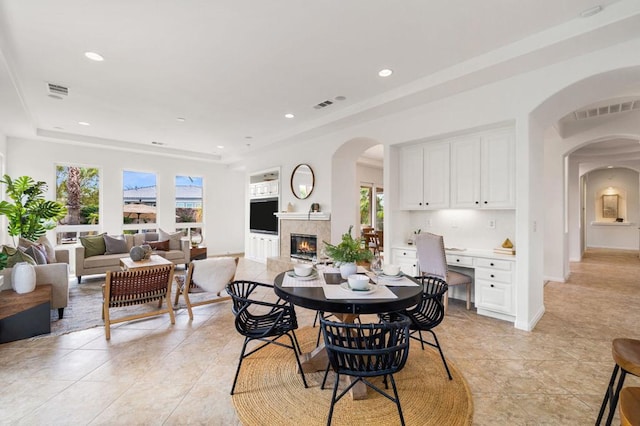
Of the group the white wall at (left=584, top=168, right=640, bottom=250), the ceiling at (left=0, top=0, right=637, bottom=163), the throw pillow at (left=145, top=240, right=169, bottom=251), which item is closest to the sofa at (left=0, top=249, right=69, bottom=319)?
the ceiling at (left=0, top=0, right=637, bottom=163)

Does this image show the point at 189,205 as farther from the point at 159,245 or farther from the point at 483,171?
the point at 483,171

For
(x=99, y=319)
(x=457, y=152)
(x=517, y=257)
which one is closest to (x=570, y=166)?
(x=457, y=152)

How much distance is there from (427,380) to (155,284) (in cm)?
300

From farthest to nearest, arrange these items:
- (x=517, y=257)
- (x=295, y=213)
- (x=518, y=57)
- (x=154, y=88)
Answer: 1. (x=295, y=213)
2. (x=154, y=88)
3. (x=517, y=257)
4. (x=518, y=57)

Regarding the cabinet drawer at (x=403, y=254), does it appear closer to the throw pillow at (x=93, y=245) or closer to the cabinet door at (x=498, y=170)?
the cabinet door at (x=498, y=170)

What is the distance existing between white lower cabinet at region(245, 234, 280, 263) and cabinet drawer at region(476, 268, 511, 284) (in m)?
4.50

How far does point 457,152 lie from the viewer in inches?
165

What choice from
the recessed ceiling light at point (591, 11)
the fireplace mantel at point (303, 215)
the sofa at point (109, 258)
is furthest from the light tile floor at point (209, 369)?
the recessed ceiling light at point (591, 11)

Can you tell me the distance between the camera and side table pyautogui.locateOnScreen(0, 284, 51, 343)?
304 cm

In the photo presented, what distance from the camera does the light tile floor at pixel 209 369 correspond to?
6.64 feet

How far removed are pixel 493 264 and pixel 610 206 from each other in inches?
403

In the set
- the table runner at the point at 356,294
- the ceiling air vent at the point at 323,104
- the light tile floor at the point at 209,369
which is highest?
the ceiling air vent at the point at 323,104

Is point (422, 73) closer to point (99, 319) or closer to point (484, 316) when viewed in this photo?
point (484, 316)

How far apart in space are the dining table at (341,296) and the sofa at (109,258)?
4283mm
